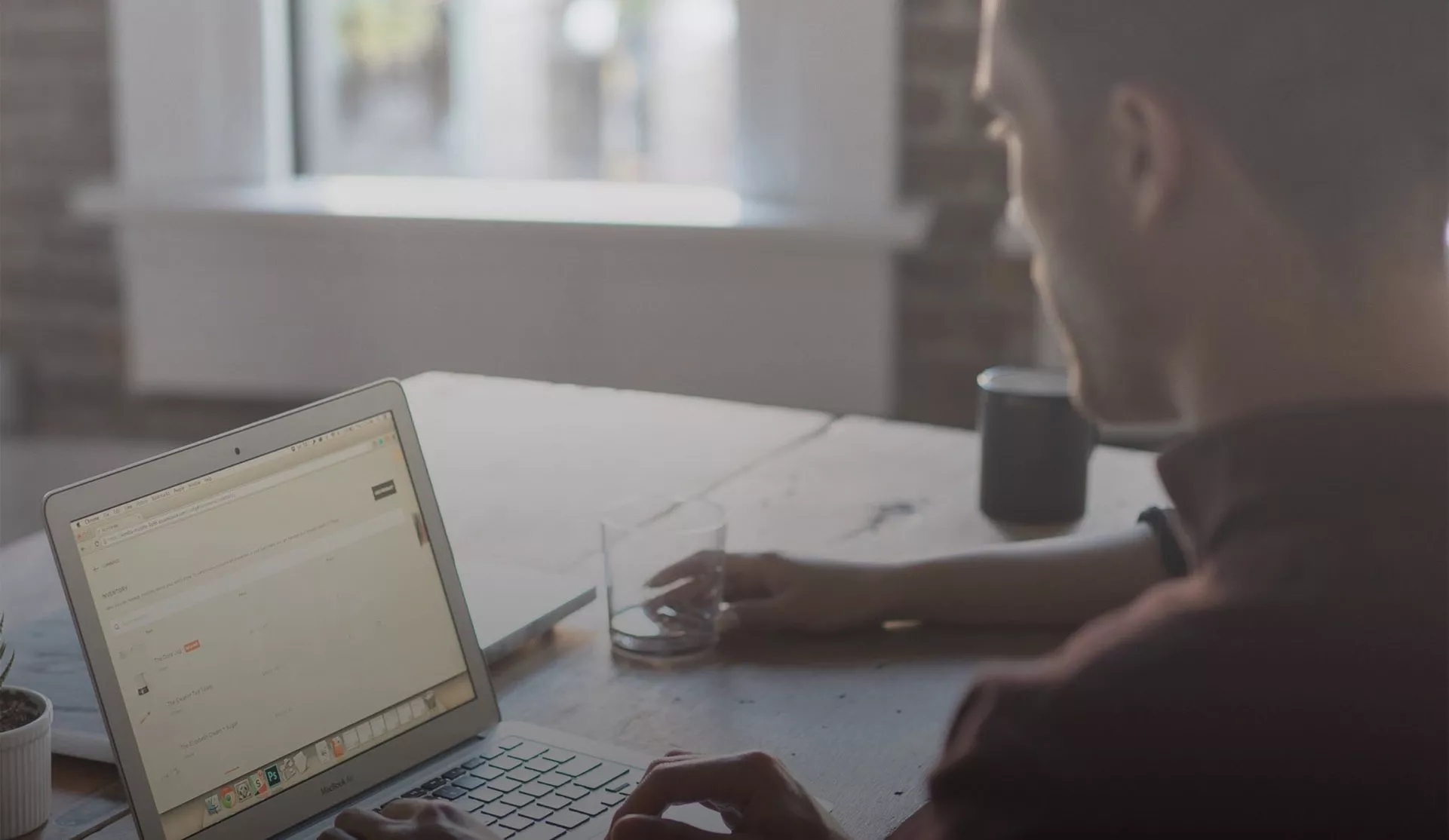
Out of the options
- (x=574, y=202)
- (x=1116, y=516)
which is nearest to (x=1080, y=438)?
(x=1116, y=516)

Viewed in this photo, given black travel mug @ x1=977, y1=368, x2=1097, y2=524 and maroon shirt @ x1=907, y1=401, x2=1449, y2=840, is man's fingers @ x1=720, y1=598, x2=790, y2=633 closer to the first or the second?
black travel mug @ x1=977, y1=368, x2=1097, y2=524

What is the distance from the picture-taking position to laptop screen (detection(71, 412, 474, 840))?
853 millimetres

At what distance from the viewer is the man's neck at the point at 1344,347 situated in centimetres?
60

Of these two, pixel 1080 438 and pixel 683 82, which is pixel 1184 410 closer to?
pixel 1080 438

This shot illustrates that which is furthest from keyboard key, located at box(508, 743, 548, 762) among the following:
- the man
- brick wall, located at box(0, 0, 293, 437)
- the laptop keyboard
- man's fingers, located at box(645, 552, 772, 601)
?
brick wall, located at box(0, 0, 293, 437)

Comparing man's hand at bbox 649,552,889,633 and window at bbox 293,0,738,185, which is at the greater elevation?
window at bbox 293,0,738,185

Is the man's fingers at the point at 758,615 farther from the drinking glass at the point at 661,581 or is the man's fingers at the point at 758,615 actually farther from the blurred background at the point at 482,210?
the blurred background at the point at 482,210

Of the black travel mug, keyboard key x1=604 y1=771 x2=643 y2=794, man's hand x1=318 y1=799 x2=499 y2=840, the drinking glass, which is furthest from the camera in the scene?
the black travel mug

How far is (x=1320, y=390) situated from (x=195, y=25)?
8.13ft

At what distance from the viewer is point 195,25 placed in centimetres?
272

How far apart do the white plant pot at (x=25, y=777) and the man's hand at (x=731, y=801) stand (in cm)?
31

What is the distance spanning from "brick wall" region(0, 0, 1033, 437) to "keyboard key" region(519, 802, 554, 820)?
66.9 inches

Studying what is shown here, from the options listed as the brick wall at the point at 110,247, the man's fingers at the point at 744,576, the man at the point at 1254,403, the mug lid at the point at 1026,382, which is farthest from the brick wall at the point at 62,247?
the man at the point at 1254,403

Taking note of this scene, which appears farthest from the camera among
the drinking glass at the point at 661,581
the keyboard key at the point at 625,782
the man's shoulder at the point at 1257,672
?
the drinking glass at the point at 661,581
